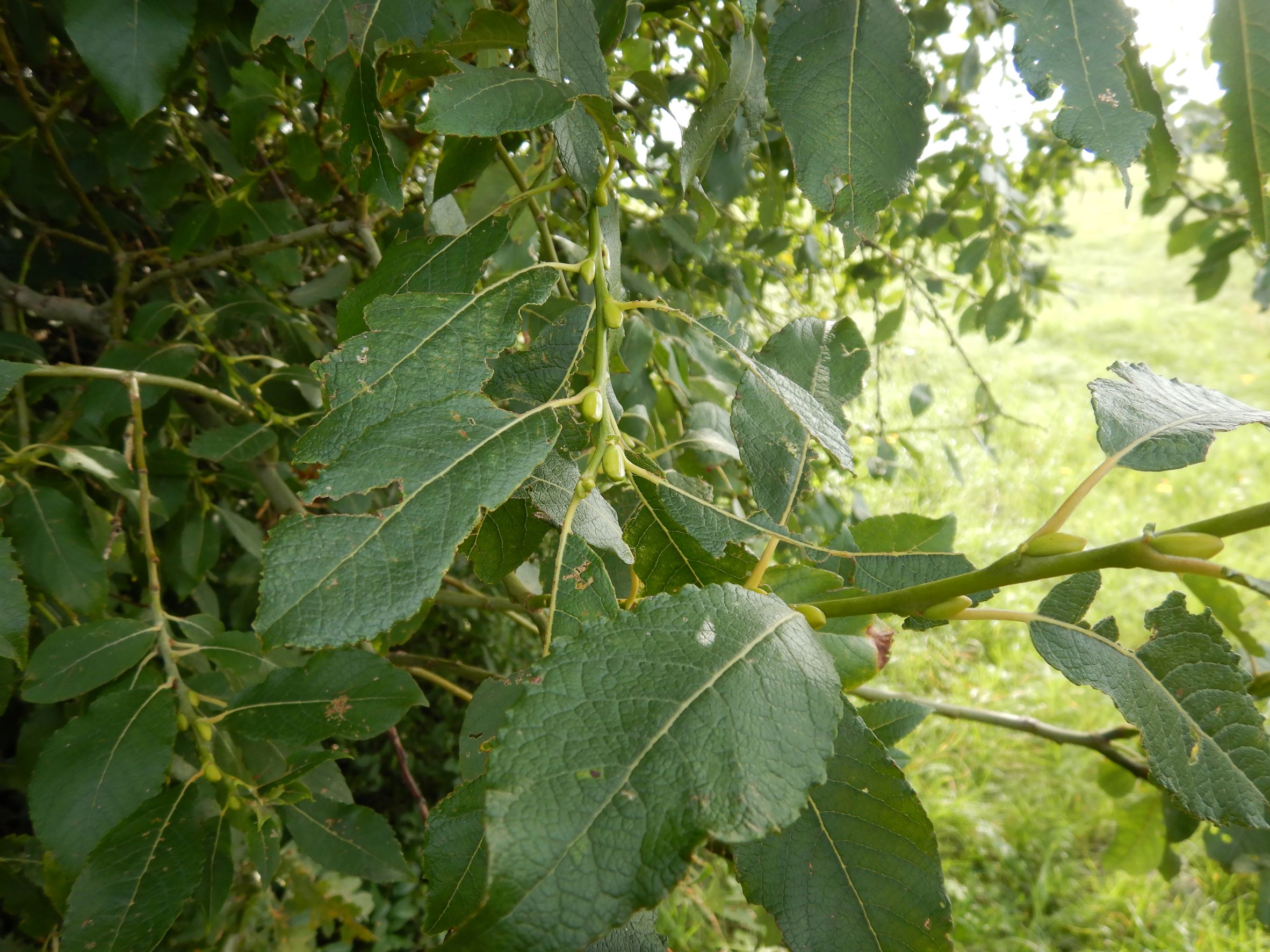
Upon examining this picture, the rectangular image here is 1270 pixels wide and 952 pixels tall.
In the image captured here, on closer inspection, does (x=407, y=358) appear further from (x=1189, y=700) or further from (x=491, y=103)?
(x=1189, y=700)

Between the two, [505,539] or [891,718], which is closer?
[505,539]

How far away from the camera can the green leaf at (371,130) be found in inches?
24.6

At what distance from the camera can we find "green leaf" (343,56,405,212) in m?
0.63

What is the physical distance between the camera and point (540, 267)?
24.0 inches

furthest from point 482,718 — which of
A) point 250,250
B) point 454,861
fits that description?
point 250,250

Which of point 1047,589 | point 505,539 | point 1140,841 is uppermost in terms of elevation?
point 505,539

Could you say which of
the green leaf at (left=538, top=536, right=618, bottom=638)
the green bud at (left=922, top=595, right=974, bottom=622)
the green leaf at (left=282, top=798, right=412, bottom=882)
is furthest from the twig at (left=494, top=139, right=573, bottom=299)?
the green leaf at (left=282, top=798, right=412, bottom=882)

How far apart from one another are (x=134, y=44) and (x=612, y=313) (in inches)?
22.6

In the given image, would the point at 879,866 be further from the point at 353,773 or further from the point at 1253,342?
the point at 1253,342

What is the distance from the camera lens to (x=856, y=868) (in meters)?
0.50

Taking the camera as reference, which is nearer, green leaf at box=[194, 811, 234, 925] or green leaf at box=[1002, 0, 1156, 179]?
green leaf at box=[1002, 0, 1156, 179]

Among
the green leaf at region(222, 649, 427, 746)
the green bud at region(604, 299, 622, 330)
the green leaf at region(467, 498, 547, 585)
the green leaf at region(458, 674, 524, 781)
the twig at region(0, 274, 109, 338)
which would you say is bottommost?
the green leaf at region(222, 649, 427, 746)

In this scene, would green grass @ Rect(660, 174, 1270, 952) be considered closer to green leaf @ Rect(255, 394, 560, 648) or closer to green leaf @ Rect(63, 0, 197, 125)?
green leaf @ Rect(255, 394, 560, 648)

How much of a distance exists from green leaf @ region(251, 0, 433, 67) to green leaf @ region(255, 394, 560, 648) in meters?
0.31
